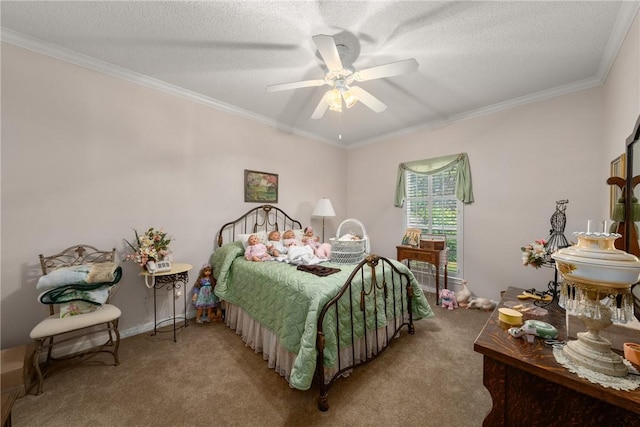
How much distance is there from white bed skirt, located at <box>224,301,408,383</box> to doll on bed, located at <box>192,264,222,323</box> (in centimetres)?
43

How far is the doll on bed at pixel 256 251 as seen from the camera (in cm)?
274

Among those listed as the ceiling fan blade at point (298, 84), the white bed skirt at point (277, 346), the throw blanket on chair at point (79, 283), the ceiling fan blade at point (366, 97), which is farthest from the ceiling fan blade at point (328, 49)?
the throw blanket on chair at point (79, 283)

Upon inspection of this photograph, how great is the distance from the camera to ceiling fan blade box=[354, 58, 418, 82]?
1693mm

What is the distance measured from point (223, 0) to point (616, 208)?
299 centimetres

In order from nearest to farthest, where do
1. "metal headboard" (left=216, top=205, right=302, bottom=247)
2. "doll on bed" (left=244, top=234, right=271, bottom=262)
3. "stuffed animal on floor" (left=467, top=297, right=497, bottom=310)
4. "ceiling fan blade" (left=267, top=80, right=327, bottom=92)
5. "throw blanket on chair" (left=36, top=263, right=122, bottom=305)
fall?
"throw blanket on chair" (left=36, top=263, right=122, bottom=305), "ceiling fan blade" (left=267, top=80, right=327, bottom=92), "doll on bed" (left=244, top=234, right=271, bottom=262), "stuffed animal on floor" (left=467, top=297, right=497, bottom=310), "metal headboard" (left=216, top=205, right=302, bottom=247)

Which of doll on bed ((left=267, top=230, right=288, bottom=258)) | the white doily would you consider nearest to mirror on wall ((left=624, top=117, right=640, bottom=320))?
the white doily

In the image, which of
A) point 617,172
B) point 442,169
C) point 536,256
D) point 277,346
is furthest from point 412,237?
point 277,346

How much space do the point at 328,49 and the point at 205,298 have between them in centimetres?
290

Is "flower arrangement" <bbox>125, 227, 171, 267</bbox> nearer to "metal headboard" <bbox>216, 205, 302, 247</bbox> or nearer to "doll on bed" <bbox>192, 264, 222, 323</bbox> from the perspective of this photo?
"doll on bed" <bbox>192, 264, 222, 323</bbox>

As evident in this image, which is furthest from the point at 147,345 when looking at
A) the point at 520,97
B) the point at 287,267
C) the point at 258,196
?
the point at 520,97

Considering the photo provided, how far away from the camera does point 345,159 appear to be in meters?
5.16

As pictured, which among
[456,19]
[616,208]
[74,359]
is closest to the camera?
[616,208]

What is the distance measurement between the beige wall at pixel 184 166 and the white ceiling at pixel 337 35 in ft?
0.69

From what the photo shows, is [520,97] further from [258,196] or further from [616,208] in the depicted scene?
[258,196]
